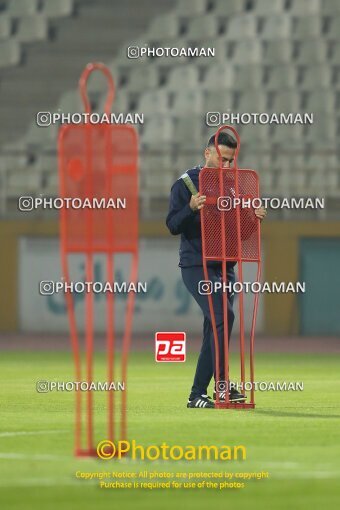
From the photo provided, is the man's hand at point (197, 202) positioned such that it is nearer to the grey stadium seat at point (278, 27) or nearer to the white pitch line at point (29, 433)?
the white pitch line at point (29, 433)

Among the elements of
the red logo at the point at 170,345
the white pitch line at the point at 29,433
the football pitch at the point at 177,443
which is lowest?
the football pitch at the point at 177,443

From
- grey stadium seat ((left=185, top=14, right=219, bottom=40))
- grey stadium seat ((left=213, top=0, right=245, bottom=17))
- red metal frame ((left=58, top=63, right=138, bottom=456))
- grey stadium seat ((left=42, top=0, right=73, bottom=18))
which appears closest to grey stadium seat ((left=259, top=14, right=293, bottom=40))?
grey stadium seat ((left=213, top=0, right=245, bottom=17))

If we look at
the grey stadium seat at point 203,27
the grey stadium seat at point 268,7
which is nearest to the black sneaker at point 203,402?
the grey stadium seat at point 268,7

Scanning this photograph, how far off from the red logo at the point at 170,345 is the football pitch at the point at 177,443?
392 mm

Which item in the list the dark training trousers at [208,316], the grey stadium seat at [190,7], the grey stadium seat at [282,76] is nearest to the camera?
the dark training trousers at [208,316]

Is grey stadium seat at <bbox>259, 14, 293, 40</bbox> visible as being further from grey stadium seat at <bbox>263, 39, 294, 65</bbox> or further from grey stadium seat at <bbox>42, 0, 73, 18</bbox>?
grey stadium seat at <bbox>42, 0, 73, 18</bbox>

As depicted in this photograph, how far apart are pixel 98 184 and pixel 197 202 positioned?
10.7 ft

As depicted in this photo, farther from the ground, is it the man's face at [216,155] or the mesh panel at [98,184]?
the man's face at [216,155]

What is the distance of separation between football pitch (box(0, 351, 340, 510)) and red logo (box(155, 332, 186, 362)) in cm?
39

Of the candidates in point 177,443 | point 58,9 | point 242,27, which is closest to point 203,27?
point 242,27

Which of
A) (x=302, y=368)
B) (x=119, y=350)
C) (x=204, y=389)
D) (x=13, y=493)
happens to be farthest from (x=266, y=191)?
(x=13, y=493)

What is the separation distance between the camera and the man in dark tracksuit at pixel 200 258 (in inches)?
412

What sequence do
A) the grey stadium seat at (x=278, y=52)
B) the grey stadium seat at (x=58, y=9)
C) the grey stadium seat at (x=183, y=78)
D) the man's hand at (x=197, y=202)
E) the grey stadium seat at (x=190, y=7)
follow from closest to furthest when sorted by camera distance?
the man's hand at (x=197, y=202) < the grey stadium seat at (x=278, y=52) < the grey stadium seat at (x=183, y=78) < the grey stadium seat at (x=190, y=7) < the grey stadium seat at (x=58, y=9)

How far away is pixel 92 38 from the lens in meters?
33.3
